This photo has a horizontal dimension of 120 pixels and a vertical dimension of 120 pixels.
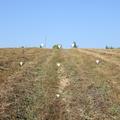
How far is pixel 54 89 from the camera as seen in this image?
22.6 metres

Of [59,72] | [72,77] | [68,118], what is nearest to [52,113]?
[68,118]

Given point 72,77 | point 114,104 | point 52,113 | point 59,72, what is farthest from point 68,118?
point 59,72

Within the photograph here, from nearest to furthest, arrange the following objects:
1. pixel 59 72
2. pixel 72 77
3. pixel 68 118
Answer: pixel 68 118 → pixel 72 77 → pixel 59 72

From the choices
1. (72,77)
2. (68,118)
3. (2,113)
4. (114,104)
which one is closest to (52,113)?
(68,118)

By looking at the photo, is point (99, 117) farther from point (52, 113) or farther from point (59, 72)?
point (59, 72)

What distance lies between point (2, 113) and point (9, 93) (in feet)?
14.2

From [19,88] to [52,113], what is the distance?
621 cm

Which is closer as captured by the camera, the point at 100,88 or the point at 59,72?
the point at 100,88

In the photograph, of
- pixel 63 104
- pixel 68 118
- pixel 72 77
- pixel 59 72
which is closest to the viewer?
pixel 68 118

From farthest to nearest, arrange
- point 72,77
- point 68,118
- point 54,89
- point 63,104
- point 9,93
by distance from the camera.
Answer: point 72,77
point 54,89
point 9,93
point 63,104
point 68,118

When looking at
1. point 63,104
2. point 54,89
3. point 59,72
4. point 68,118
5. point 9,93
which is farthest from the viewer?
point 59,72

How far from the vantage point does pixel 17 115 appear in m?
16.5

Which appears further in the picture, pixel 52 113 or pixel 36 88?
pixel 36 88

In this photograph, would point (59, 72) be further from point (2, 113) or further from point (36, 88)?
point (2, 113)
